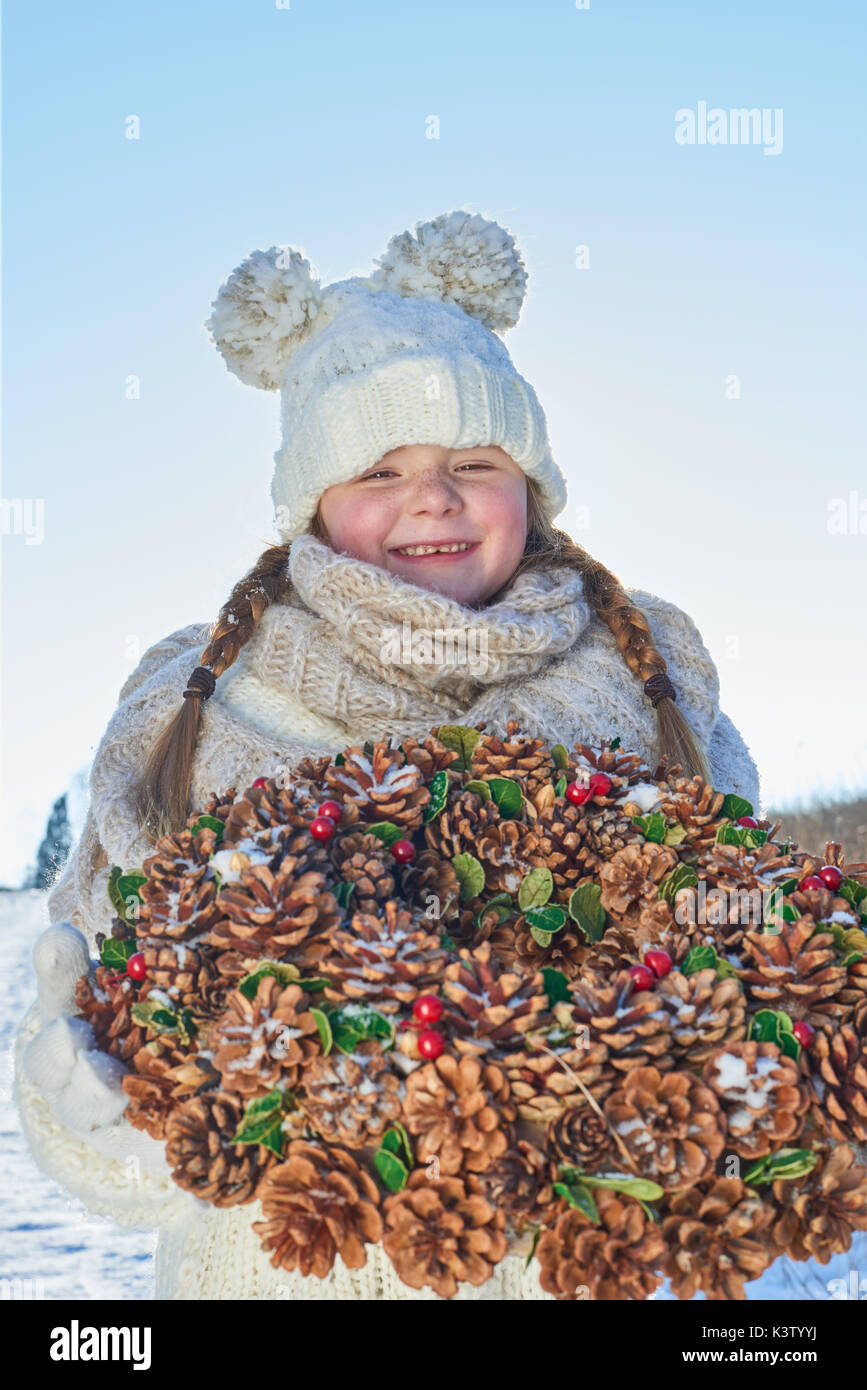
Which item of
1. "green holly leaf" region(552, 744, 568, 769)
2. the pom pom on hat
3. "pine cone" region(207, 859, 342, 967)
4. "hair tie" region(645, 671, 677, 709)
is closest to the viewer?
"pine cone" region(207, 859, 342, 967)

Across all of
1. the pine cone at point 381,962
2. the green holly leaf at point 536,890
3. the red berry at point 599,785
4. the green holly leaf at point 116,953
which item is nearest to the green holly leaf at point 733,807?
the red berry at point 599,785

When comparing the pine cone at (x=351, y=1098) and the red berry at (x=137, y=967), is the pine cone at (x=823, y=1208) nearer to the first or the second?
the pine cone at (x=351, y=1098)

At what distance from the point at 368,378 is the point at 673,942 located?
3.75 feet

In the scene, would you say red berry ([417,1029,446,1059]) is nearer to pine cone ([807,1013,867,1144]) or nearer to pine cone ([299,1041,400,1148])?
pine cone ([299,1041,400,1148])

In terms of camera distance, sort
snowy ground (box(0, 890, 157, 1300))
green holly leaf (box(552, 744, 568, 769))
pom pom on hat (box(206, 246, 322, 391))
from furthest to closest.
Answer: snowy ground (box(0, 890, 157, 1300)) → pom pom on hat (box(206, 246, 322, 391)) → green holly leaf (box(552, 744, 568, 769))

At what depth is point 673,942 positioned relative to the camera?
3.67ft

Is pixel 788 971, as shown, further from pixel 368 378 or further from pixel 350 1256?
pixel 368 378

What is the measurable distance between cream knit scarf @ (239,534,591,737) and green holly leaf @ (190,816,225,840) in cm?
54

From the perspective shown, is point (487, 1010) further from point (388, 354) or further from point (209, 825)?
point (388, 354)

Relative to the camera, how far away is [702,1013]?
40.5 inches

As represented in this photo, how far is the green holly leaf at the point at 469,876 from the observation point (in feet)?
4.07

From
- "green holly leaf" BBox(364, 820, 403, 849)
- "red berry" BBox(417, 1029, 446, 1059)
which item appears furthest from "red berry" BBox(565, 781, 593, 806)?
"red berry" BBox(417, 1029, 446, 1059)

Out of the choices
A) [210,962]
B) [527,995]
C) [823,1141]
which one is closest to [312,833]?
[210,962]

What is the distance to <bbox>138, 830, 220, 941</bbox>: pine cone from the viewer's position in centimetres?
112
